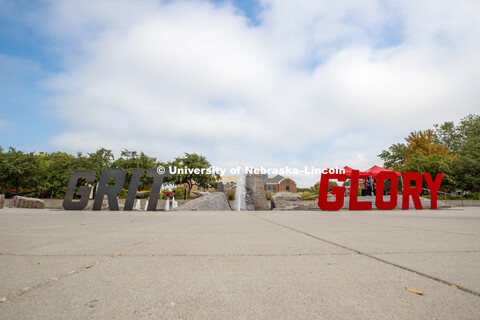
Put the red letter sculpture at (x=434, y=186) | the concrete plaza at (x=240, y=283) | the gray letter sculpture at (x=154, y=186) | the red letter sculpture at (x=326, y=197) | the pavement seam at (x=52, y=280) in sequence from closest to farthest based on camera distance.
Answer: the concrete plaza at (x=240, y=283)
the pavement seam at (x=52, y=280)
the red letter sculpture at (x=326, y=197)
the gray letter sculpture at (x=154, y=186)
the red letter sculpture at (x=434, y=186)

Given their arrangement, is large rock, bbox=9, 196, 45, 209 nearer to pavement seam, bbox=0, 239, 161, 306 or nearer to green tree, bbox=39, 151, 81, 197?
green tree, bbox=39, 151, 81, 197

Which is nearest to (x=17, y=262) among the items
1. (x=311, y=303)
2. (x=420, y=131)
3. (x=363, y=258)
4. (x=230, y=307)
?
(x=230, y=307)

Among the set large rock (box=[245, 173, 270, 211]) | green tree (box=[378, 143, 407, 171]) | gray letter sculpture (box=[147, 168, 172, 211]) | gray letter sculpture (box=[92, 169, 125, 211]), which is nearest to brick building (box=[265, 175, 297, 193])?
green tree (box=[378, 143, 407, 171])

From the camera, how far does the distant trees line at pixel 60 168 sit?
29359 millimetres

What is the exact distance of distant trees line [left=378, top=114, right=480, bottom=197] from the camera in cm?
3328

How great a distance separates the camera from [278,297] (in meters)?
1.41

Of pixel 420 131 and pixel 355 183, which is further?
pixel 420 131

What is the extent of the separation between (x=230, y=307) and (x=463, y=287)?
1.36m

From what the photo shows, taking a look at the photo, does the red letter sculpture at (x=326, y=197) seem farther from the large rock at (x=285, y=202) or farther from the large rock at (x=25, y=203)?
the large rock at (x=25, y=203)

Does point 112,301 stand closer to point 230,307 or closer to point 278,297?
point 230,307

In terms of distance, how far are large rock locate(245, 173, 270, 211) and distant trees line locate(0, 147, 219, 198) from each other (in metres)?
17.3

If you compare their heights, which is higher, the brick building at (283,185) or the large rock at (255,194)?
the brick building at (283,185)

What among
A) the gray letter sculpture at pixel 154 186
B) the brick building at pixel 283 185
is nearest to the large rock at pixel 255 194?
the gray letter sculpture at pixel 154 186

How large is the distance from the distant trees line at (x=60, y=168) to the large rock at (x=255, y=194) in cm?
1729
